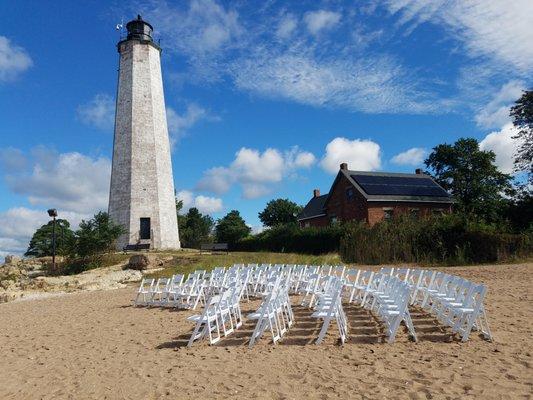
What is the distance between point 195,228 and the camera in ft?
160

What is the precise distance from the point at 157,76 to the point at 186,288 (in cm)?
2155

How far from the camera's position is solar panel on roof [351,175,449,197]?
32.5 meters

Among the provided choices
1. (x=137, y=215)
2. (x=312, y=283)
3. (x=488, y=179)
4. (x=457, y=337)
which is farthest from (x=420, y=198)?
(x=457, y=337)

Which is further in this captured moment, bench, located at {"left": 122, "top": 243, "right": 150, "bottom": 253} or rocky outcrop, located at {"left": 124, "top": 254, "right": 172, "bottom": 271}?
bench, located at {"left": 122, "top": 243, "right": 150, "bottom": 253}

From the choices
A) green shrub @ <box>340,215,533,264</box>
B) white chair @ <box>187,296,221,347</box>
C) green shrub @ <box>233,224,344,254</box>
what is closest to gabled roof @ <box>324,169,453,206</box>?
green shrub @ <box>233,224,344,254</box>

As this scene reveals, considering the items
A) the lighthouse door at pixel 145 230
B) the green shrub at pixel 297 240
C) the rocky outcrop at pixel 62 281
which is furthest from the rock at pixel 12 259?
the green shrub at pixel 297 240

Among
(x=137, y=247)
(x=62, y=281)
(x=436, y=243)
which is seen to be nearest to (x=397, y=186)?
(x=436, y=243)

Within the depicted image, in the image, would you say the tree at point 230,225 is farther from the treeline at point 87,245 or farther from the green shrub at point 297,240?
the treeline at point 87,245

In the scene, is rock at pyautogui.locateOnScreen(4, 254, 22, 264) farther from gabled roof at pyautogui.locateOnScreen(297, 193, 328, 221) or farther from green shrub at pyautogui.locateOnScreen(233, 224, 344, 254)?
gabled roof at pyautogui.locateOnScreen(297, 193, 328, 221)

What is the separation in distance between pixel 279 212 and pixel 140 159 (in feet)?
146

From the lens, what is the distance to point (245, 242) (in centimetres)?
3594

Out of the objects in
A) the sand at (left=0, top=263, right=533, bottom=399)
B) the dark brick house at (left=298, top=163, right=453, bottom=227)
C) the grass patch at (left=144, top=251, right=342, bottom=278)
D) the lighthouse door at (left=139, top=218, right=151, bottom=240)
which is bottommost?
the sand at (left=0, top=263, right=533, bottom=399)

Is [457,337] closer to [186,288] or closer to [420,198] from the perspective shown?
[186,288]

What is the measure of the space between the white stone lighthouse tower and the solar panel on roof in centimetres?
1458
